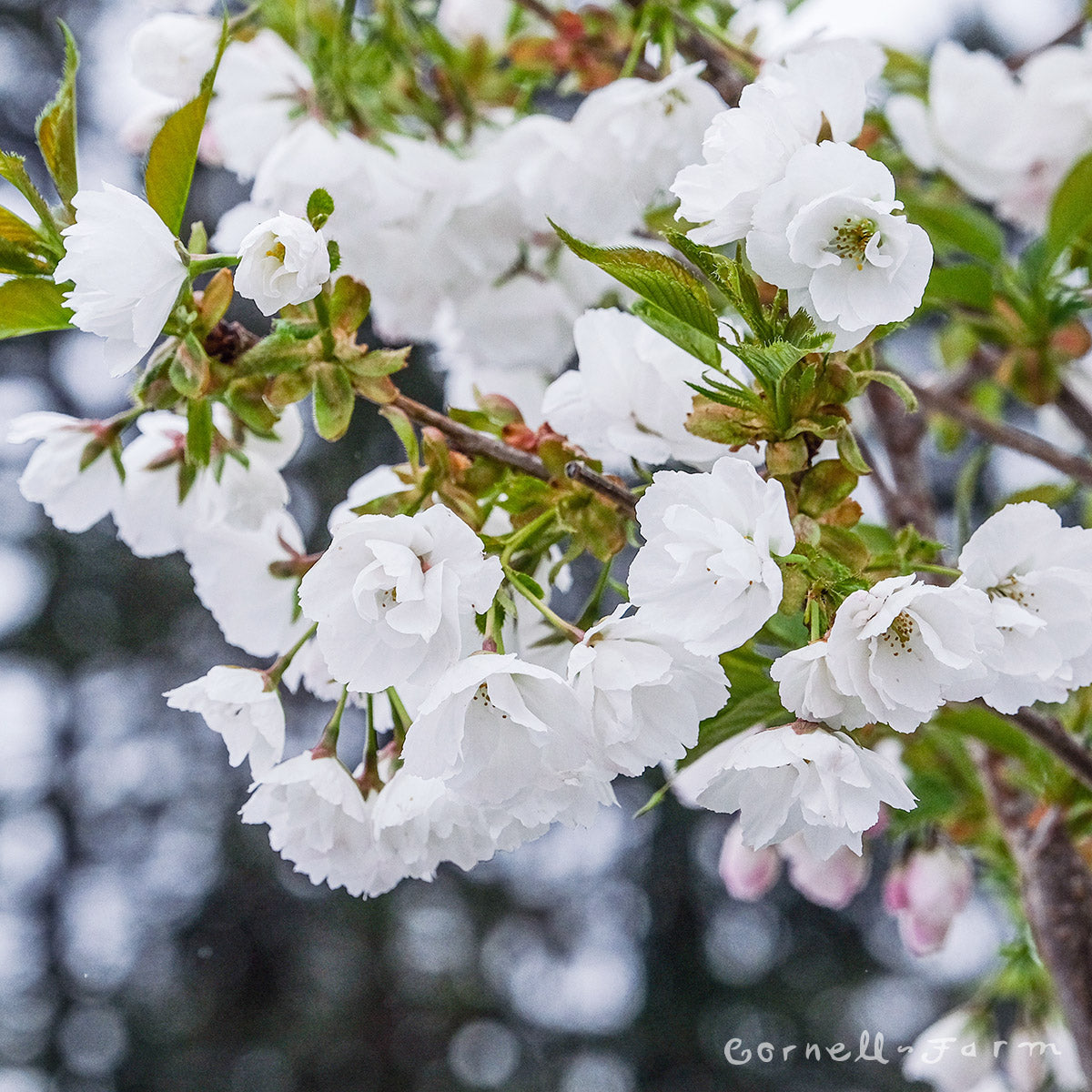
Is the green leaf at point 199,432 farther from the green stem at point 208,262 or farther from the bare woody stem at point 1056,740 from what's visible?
the bare woody stem at point 1056,740

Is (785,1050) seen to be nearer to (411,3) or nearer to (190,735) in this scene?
(411,3)

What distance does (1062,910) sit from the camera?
0.71 meters

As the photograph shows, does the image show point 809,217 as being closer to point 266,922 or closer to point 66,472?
point 66,472

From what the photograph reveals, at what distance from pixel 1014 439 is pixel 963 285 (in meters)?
0.11

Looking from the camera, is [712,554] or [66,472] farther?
[66,472]

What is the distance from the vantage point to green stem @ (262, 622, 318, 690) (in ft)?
1.38

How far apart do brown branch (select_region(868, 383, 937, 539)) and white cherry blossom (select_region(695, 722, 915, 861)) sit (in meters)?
0.47

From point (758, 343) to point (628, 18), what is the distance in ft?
→ 1.79

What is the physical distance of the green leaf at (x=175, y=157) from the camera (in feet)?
1.29

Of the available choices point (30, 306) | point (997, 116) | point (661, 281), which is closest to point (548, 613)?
point (661, 281)

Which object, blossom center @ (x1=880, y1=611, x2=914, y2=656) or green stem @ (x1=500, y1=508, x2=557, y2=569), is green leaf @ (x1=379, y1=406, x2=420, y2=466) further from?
blossom center @ (x1=880, y1=611, x2=914, y2=656)

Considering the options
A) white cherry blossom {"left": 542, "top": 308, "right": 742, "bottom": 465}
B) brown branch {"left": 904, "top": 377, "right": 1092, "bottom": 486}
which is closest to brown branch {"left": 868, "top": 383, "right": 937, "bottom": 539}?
brown branch {"left": 904, "top": 377, "right": 1092, "bottom": 486}

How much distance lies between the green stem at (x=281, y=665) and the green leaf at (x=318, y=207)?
0.49 ft

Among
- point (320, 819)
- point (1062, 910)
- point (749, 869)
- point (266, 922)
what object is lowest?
point (266, 922)
